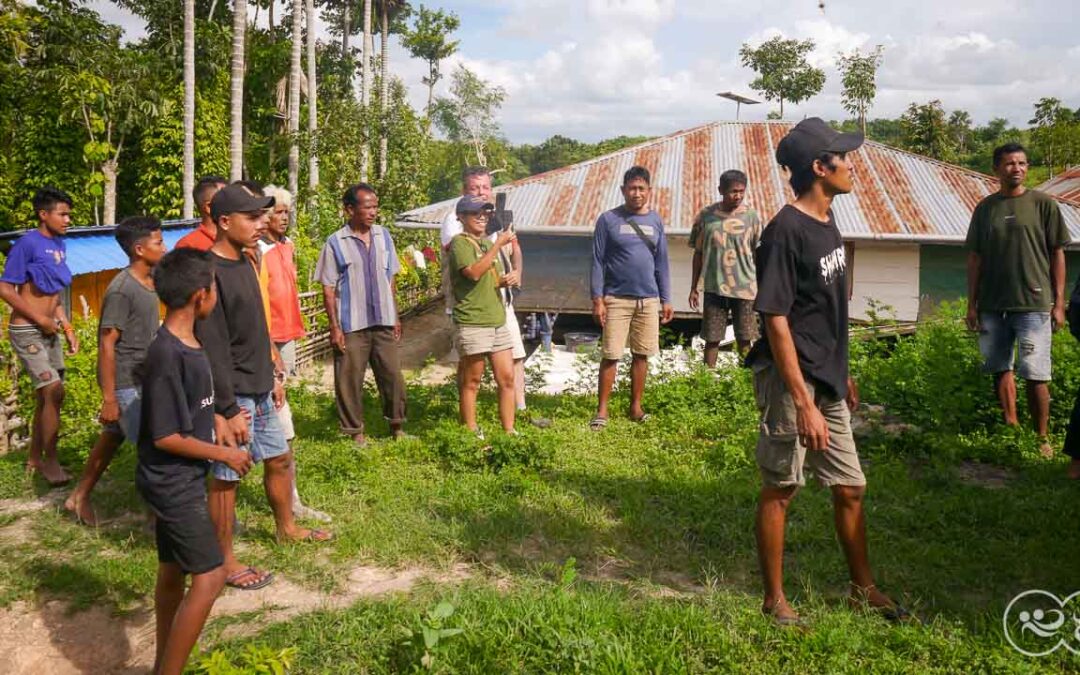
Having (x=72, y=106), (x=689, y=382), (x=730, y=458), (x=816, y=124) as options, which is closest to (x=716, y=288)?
(x=689, y=382)

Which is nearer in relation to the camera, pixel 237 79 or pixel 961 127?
pixel 237 79

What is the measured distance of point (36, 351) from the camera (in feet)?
19.0

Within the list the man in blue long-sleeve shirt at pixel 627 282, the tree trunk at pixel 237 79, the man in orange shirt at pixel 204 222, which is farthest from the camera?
the tree trunk at pixel 237 79

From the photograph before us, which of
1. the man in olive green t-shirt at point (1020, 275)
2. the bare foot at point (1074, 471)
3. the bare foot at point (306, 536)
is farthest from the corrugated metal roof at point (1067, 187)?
the bare foot at point (306, 536)

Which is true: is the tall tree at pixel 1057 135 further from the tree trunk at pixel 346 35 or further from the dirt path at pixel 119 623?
the dirt path at pixel 119 623

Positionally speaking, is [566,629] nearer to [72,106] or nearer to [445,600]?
[445,600]

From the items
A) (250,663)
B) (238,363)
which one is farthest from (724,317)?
(250,663)

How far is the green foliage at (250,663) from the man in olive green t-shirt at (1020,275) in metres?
5.08

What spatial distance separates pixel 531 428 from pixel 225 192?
2.71 metres

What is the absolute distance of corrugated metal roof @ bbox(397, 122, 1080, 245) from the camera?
13805mm

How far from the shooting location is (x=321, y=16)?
39906 mm

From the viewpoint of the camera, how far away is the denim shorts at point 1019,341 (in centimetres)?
584

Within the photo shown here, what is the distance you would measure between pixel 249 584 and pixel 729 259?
5185mm

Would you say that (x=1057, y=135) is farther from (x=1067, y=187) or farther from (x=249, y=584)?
(x=249, y=584)
